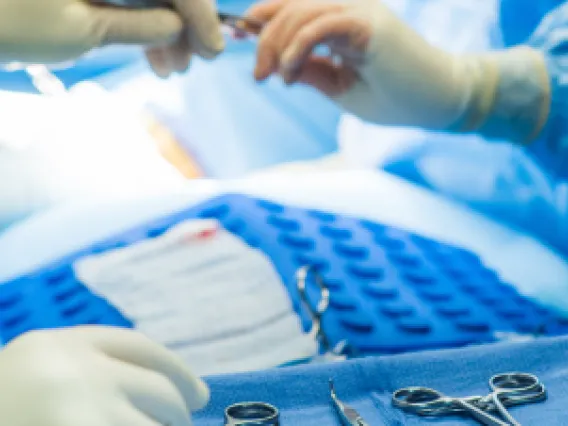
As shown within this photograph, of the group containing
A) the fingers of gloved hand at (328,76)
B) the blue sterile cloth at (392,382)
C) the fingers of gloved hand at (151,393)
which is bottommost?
the blue sterile cloth at (392,382)

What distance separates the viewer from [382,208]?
111 cm

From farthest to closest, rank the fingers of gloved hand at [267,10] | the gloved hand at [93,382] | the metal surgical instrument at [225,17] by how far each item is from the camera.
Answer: the fingers of gloved hand at [267,10], the metal surgical instrument at [225,17], the gloved hand at [93,382]

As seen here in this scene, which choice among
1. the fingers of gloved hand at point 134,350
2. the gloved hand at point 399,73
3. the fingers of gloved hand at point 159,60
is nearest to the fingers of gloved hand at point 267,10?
the gloved hand at point 399,73

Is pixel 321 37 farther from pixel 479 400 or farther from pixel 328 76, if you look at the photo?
pixel 479 400

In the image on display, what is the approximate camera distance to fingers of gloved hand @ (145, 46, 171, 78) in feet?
2.86

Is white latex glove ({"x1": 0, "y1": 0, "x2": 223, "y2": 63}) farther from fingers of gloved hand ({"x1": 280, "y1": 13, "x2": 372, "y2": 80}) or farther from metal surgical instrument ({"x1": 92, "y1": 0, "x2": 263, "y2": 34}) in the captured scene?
fingers of gloved hand ({"x1": 280, "y1": 13, "x2": 372, "y2": 80})

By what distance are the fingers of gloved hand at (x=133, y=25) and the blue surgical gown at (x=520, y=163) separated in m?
0.53

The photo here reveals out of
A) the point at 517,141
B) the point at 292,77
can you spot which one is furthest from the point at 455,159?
the point at 292,77

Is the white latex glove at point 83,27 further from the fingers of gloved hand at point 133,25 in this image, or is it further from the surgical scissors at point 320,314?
the surgical scissors at point 320,314

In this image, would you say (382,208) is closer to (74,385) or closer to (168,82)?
(168,82)

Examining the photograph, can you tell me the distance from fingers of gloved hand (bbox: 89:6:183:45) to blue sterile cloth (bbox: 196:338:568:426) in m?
0.33

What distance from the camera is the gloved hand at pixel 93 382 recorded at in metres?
0.45

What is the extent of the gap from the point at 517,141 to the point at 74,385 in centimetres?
78

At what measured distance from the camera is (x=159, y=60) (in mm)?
884
